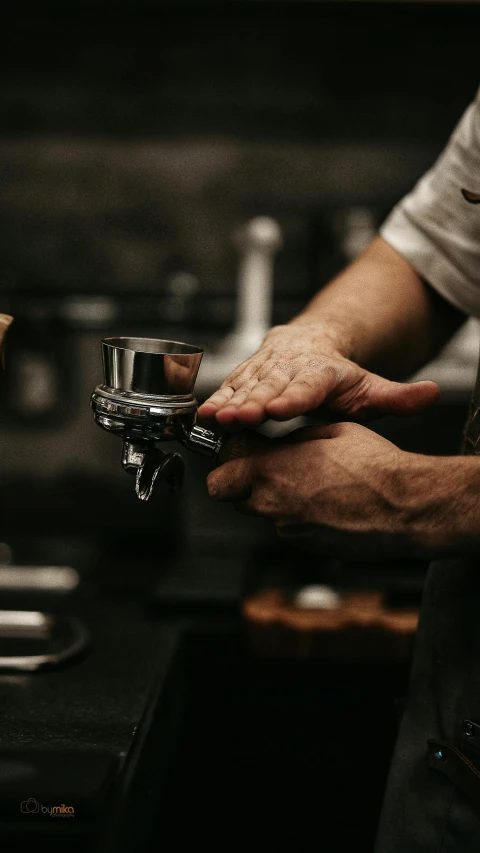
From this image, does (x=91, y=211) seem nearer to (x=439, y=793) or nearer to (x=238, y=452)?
(x=238, y=452)

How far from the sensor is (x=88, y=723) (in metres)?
0.71

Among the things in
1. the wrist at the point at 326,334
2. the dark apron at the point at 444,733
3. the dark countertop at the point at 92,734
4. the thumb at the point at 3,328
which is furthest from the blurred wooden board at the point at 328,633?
the thumb at the point at 3,328

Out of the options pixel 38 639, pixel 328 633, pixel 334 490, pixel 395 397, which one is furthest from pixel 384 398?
pixel 328 633

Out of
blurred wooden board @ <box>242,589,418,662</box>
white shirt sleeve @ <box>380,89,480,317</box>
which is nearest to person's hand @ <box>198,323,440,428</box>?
white shirt sleeve @ <box>380,89,480,317</box>

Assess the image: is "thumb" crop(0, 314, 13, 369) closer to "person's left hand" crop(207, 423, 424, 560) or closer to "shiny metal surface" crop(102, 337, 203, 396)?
"shiny metal surface" crop(102, 337, 203, 396)

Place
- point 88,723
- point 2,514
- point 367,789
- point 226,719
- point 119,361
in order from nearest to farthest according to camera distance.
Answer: point 119,361 < point 88,723 < point 367,789 < point 226,719 < point 2,514

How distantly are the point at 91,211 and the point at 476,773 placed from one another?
72.6 inches

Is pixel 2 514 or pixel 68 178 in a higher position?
pixel 68 178

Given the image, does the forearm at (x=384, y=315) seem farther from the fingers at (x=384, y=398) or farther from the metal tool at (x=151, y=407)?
the metal tool at (x=151, y=407)

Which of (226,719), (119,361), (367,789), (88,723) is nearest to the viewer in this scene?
(119,361)

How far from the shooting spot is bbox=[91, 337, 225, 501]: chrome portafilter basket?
23.0 inches

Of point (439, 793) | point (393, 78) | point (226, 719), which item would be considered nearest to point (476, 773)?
point (439, 793)

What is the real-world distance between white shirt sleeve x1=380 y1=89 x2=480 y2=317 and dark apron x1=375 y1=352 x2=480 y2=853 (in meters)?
0.19

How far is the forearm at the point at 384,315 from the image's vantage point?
2.69 ft
